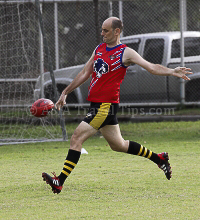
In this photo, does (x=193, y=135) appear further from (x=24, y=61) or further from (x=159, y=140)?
(x=24, y=61)

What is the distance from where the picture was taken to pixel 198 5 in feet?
64.3

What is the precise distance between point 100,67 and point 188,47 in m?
9.28

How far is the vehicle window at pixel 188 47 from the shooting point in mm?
14648

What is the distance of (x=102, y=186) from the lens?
6.12 m

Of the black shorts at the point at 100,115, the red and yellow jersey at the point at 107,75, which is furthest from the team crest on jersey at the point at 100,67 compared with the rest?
the black shorts at the point at 100,115

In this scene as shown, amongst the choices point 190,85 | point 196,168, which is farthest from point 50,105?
point 190,85

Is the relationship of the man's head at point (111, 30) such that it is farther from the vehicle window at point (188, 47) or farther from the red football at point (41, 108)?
the vehicle window at point (188, 47)

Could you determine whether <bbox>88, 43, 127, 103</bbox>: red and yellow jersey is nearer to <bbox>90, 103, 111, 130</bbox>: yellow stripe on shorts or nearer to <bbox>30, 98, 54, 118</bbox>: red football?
<bbox>90, 103, 111, 130</bbox>: yellow stripe on shorts

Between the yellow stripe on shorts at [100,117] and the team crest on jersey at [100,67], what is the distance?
35cm

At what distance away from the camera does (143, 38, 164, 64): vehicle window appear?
14.8 m

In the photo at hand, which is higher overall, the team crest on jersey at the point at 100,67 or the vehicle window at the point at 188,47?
the team crest on jersey at the point at 100,67

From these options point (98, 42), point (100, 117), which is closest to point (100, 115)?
point (100, 117)

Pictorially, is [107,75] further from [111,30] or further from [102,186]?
[102,186]


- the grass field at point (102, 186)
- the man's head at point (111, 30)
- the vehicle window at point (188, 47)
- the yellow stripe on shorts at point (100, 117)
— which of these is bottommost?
the grass field at point (102, 186)
